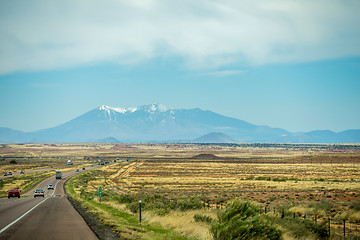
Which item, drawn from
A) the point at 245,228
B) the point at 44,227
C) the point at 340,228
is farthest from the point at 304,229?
the point at 44,227

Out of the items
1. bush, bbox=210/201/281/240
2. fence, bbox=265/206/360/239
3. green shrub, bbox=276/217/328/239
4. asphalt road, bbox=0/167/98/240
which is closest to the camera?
bush, bbox=210/201/281/240

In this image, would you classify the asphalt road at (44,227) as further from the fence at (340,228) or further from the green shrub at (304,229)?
the fence at (340,228)

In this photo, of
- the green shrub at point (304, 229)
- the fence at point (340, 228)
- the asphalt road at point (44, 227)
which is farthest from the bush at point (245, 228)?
the fence at point (340, 228)

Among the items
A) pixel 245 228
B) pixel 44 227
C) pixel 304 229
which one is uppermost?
pixel 245 228

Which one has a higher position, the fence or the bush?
the bush

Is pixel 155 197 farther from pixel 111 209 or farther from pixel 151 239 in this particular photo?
pixel 151 239

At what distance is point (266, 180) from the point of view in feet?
209

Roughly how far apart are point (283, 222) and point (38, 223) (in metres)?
12.9

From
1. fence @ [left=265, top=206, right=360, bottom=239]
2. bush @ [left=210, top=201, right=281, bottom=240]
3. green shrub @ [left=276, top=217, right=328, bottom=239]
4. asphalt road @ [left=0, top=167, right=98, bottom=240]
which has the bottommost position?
fence @ [left=265, top=206, right=360, bottom=239]

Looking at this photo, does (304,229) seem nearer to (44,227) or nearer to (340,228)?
(340,228)

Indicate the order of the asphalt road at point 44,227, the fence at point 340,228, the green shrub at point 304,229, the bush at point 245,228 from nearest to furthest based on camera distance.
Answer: the bush at point 245,228, the asphalt road at point 44,227, the green shrub at point 304,229, the fence at point 340,228

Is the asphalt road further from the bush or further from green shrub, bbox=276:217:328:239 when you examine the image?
green shrub, bbox=276:217:328:239

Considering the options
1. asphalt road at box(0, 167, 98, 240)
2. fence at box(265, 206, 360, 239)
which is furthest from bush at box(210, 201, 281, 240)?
fence at box(265, 206, 360, 239)

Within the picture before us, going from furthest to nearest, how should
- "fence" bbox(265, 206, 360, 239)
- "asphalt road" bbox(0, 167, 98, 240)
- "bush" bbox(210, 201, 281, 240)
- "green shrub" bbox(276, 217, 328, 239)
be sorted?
"fence" bbox(265, 206, 360, 239), "green shrub" bbox(276, 217, 328, 239), "asphalt road" bbox(0, 167, 98, 240), "bush" bbox(210, 201, 281, 240)
